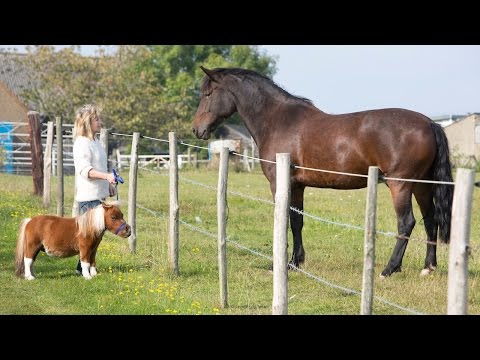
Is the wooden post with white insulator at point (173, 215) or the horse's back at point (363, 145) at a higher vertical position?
the horse's back at point (363, 145)

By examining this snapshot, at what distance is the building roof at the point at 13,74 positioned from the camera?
4813 cm

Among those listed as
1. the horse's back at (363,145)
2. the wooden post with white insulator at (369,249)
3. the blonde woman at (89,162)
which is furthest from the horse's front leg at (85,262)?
the wooden post with white insulator at (369,249)

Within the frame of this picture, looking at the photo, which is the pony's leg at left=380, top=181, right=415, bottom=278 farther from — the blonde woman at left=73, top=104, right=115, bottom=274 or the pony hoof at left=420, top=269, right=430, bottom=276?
the blonde woman at left=73, top=104, right=115, bottom=274

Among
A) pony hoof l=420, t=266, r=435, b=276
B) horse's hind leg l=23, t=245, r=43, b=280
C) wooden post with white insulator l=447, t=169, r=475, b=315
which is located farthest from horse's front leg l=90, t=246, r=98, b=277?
wooden post with white insulator l=447, t=169, r=475, b=315

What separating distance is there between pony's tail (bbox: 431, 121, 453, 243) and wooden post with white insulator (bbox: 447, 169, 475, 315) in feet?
14.3

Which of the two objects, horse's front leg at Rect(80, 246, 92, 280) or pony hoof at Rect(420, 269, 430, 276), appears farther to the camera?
pony hoof at Rect(420, 269, 430, 276)

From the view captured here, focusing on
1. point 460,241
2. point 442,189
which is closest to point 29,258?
point 442,189

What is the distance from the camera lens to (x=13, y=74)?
164ft

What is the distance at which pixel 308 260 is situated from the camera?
405 inches

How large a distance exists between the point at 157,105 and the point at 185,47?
66.5ft

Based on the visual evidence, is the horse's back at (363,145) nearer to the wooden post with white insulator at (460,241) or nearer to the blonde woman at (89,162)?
the blonde woman at (89,162)

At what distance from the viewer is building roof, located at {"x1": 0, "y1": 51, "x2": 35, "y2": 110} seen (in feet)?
158

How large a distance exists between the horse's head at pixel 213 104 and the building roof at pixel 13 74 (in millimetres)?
38941

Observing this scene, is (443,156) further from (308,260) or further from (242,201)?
(242,201)
